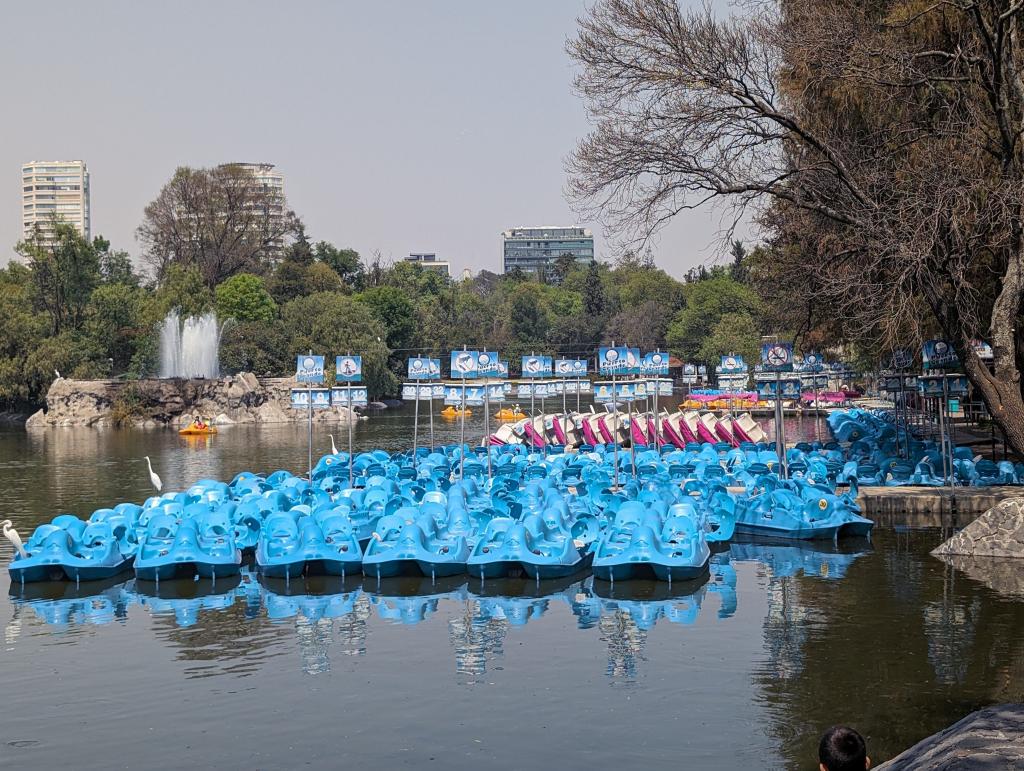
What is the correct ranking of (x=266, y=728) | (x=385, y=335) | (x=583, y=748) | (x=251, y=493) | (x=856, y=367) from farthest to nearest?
(x=385, y=335)
(x=856, y=367)
(x=251, y=493)
(x=266, y=728)
(x=583, y=748)

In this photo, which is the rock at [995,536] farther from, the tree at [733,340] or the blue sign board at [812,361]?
the tree at [733,340]

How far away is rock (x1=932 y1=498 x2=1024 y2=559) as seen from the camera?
21.6 metres

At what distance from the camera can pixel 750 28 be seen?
70.6ft

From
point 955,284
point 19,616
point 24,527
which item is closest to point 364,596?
point 19,616

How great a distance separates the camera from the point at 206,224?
10475 cm

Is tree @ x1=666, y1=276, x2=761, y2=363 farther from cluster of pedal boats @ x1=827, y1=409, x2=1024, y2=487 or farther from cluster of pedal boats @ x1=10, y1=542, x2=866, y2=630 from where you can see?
cluster of pedal boats @ x1=10, y1=542, x2=866, y2=630

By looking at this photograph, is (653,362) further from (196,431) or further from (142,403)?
(142,403)

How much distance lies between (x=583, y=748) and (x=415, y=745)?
1.77 meters

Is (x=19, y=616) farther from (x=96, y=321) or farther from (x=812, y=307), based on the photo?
(x=96, y=321)

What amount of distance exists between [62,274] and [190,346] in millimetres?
10041

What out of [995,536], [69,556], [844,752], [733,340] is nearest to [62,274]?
[733,340]

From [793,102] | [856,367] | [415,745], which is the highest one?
[793,102]

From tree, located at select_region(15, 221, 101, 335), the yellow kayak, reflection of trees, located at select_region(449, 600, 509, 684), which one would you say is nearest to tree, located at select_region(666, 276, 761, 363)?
tree, located at select_region(15, 221, 101, 335)

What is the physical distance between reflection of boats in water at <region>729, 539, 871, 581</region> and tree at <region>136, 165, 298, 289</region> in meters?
85.6
